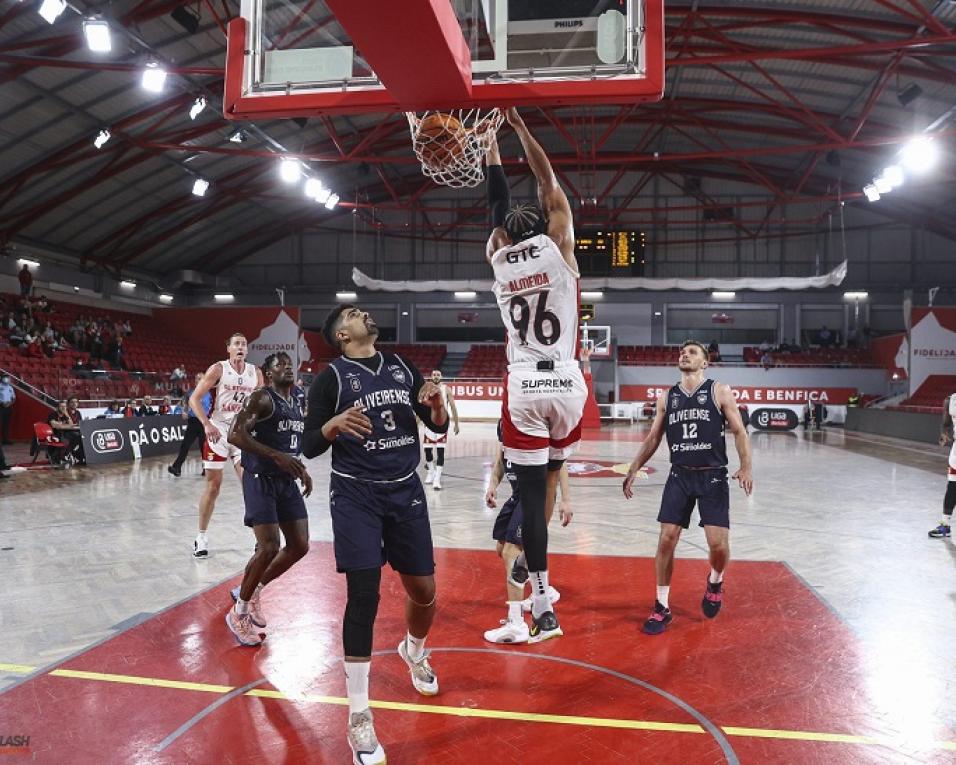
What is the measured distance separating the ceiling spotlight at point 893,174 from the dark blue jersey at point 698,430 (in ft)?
61.9

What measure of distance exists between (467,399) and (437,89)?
80.9 feet

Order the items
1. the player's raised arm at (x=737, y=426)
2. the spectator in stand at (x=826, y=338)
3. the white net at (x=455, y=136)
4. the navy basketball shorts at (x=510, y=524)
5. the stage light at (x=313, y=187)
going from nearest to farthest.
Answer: the white net at (x=455, y=136)
the player's raised arm at (x=737, y=426)
the navy basketball shorts at (x=510, y=524)
the stage light at (x=313, y=187)
the spectator in stand at (x=826, y=338)

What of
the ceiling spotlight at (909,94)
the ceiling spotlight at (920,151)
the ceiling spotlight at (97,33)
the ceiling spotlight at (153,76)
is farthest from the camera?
the ceiling spotlight at (909,94)

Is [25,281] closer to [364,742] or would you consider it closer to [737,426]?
[737,426]

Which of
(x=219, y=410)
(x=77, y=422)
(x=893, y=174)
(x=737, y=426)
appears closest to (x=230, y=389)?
(x=219, y=410)

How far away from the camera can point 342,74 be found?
434 centimetres

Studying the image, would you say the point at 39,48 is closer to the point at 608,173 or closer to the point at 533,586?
the point at 533,586

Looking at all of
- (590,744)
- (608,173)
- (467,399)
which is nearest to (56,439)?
(590,744)

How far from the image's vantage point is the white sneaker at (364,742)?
2.90 meters

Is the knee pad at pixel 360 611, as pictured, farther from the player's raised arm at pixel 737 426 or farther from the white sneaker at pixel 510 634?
the player's raised arm at pixel 737 426

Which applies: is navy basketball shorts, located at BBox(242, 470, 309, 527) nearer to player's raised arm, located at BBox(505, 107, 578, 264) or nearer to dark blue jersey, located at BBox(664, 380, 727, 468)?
player's raised arm, located at BBox(505, 107, 578, 264)

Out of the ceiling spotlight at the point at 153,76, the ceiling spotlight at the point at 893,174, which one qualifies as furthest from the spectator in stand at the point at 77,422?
the ceiling spotlight at the point at 893,174

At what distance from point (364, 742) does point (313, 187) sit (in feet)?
69.5

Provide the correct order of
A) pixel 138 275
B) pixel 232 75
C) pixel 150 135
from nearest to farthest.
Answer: pixel 232 75 < pixel 150 135 < pixel 138 275
